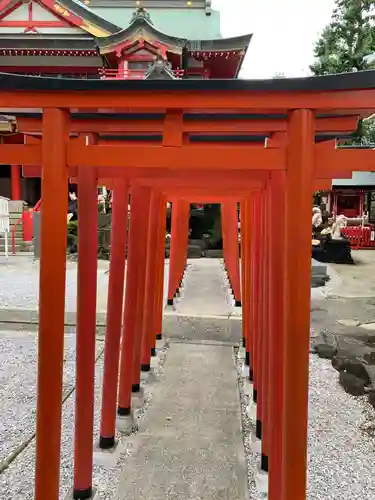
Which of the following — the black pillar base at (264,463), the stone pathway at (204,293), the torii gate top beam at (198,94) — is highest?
the torii gate top beam at (198,94)

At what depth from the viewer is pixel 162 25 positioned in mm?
16781

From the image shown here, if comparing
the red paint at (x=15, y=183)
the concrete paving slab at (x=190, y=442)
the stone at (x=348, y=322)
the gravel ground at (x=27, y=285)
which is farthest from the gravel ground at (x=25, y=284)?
the stone at (x=348, y=322)

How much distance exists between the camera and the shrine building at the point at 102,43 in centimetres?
1338

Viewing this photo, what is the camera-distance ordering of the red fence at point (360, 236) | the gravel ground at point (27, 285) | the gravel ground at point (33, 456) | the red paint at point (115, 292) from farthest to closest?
1. the red fence at point (360, 236)
2. the gravel ground at point (27, 285)
3. the red paint at point (115, 292)
4. the gravel ground at point (33, 456)

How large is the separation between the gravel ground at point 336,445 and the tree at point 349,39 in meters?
17.1

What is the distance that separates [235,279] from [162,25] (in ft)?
39.8

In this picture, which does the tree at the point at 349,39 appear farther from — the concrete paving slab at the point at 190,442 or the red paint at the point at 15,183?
the concrete paving slab at the point at 190,442

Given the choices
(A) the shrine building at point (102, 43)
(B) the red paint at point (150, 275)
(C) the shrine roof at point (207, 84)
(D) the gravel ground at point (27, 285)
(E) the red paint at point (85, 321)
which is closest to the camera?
(C) the shrine roof at point (207, 84)

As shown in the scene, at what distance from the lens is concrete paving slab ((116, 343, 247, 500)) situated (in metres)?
3.06

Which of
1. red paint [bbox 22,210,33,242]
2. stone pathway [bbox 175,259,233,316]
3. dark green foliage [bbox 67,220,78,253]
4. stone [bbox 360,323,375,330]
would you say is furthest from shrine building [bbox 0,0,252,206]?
stone [bbox 360,323,375,330]

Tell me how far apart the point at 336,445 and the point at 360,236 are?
50.9 feet

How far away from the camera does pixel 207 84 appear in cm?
201

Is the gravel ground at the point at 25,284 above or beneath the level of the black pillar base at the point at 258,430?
above

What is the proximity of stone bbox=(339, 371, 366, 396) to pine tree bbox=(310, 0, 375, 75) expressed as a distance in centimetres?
1765
